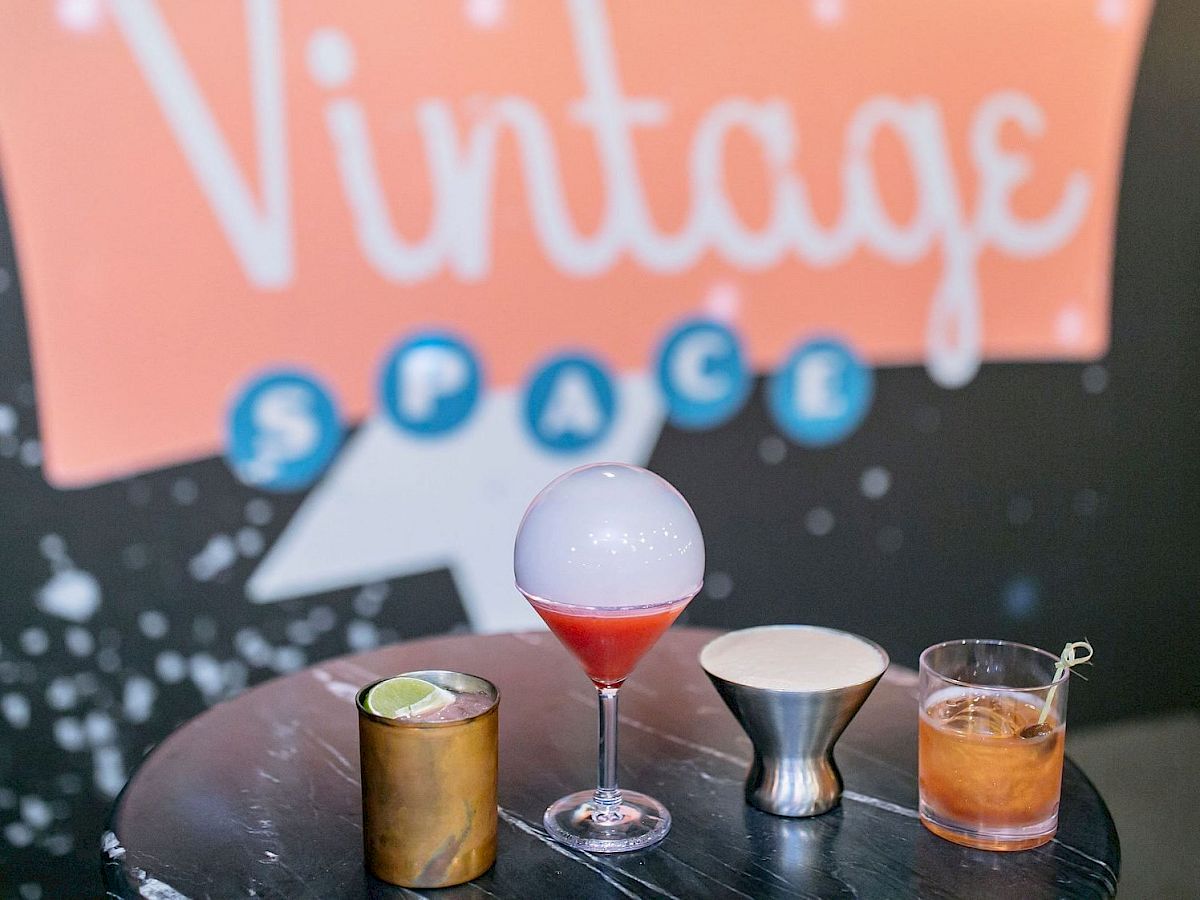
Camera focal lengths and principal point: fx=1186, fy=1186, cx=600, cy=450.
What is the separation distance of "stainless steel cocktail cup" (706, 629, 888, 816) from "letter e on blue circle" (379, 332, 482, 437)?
1.56 m

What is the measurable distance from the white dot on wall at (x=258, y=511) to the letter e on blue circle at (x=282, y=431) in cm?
4

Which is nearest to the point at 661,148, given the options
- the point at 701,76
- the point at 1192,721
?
the point at 701,76

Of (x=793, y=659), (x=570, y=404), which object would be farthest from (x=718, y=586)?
(x=793, y=659)

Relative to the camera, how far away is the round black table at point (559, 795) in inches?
41.9

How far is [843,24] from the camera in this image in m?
2.92

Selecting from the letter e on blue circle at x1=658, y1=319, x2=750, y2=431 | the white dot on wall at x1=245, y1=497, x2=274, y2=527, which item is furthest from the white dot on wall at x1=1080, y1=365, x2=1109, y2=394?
the white dot on wall at x1=245, y1=497, x2=274, y2=527

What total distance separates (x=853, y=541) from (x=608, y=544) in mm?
2186

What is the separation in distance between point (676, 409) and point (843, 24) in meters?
1.03

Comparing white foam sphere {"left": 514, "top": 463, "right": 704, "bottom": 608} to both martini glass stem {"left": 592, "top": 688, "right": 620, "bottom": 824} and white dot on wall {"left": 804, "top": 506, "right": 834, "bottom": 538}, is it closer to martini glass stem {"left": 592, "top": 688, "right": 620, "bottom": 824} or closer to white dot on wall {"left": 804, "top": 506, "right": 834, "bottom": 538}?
martini glass stem {"left": 592, "top": 688, "right": 620, "bottom": 824}

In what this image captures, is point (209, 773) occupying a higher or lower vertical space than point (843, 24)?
lower

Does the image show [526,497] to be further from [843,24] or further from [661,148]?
[843,24]

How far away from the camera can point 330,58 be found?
8.09 ft

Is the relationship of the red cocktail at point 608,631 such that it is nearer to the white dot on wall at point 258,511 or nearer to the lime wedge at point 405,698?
the lime wedge at point 405,698

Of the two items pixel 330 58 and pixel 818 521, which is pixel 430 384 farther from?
pixel 818 521
